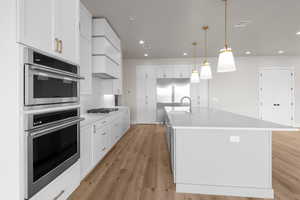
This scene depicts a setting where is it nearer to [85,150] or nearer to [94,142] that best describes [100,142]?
[94,142]

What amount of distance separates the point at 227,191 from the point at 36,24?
8.17 ft

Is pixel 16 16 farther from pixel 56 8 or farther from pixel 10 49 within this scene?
pixel 56 8

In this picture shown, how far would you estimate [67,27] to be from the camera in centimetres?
150

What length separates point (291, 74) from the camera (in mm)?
6176

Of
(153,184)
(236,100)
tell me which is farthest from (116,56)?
(236,100)

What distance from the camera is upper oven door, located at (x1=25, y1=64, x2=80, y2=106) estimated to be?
1.07 meters

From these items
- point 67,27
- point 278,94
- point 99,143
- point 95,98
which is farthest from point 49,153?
point 278,94

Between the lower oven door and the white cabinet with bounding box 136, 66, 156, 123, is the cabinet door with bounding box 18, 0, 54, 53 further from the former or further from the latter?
the white cabinet with bounding box 136, 66, 156, 123

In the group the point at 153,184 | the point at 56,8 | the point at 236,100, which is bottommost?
the point at 153,184

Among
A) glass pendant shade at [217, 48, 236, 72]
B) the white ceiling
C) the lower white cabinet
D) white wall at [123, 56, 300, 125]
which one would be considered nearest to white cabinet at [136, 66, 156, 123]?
white wall at [123, 56, 300, 125]

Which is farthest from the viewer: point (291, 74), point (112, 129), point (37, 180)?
point (291, 74)

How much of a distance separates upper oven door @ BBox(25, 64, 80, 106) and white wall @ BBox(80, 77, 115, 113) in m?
1.79

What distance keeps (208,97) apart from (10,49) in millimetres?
6294

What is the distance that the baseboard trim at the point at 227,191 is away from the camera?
1818 millimetres
